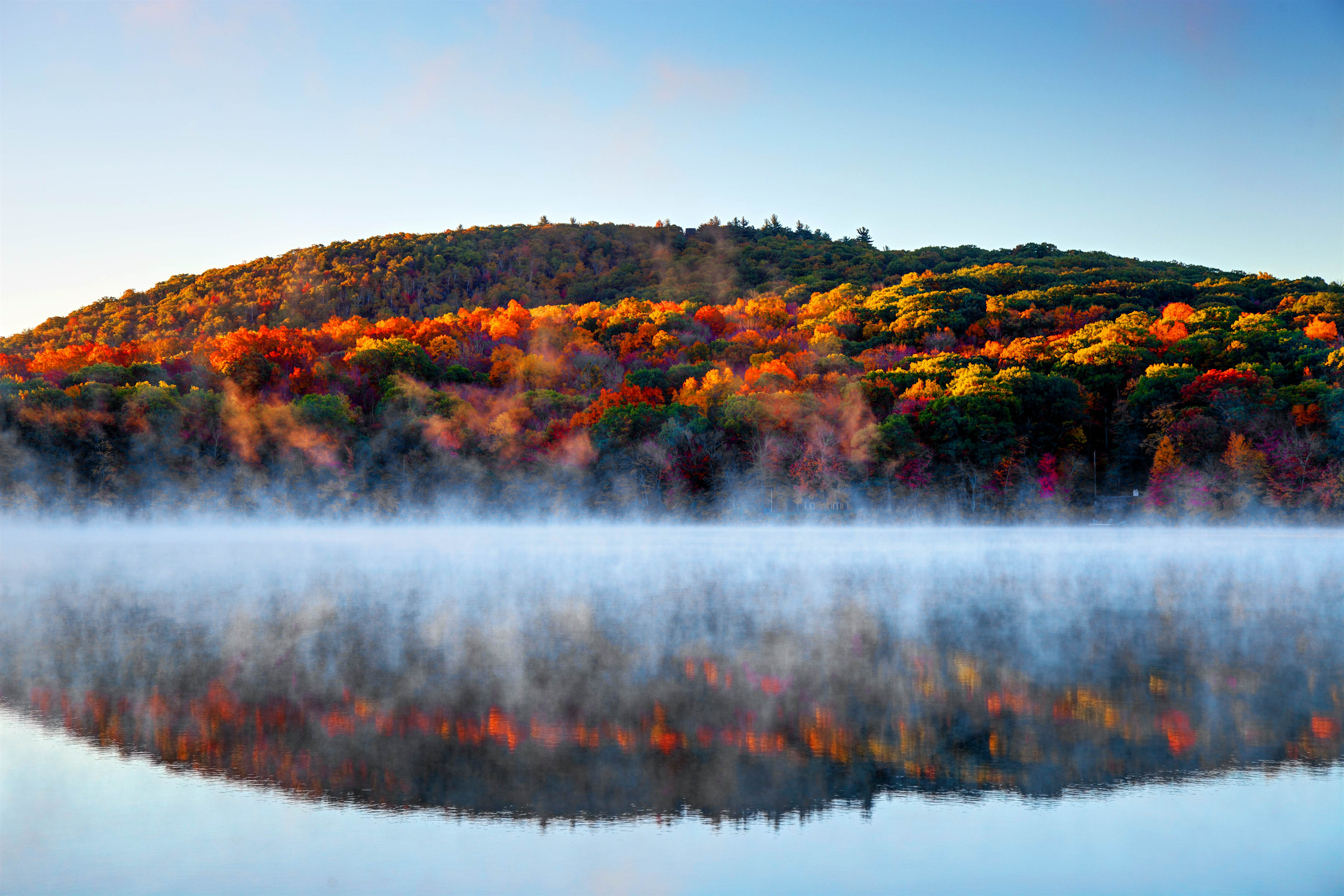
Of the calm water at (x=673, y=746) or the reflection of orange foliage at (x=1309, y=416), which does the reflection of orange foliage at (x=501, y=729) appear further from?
the reflection of orange foliage at (x=1309, y=416)

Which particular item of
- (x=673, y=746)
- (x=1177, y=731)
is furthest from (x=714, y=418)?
(x=673, y=746)

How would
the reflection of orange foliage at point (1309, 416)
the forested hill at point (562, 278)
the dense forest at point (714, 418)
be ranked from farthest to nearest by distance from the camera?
the forested hill at point (562, 278) < the dense forest at point (714, 418) < the reflection of orange foliage at point (1309, 416)

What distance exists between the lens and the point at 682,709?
11.6 meters

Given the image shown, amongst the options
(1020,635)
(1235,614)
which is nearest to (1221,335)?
(1235,614)

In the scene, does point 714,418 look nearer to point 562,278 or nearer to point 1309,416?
point 1309,416

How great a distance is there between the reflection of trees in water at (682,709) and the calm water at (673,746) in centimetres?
5

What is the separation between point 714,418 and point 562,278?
55630mm

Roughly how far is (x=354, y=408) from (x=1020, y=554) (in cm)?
3700

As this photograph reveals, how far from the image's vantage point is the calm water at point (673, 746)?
7.65m

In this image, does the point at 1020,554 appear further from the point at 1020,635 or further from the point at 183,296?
the point at 183,296

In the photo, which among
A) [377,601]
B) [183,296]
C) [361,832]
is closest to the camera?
[361,832]

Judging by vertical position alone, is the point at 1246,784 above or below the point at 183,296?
below

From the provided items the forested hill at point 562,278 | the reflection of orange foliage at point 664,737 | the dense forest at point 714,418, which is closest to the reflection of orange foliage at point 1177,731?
the reflection of orange foliage at point 664,737

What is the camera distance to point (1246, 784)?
920cm
